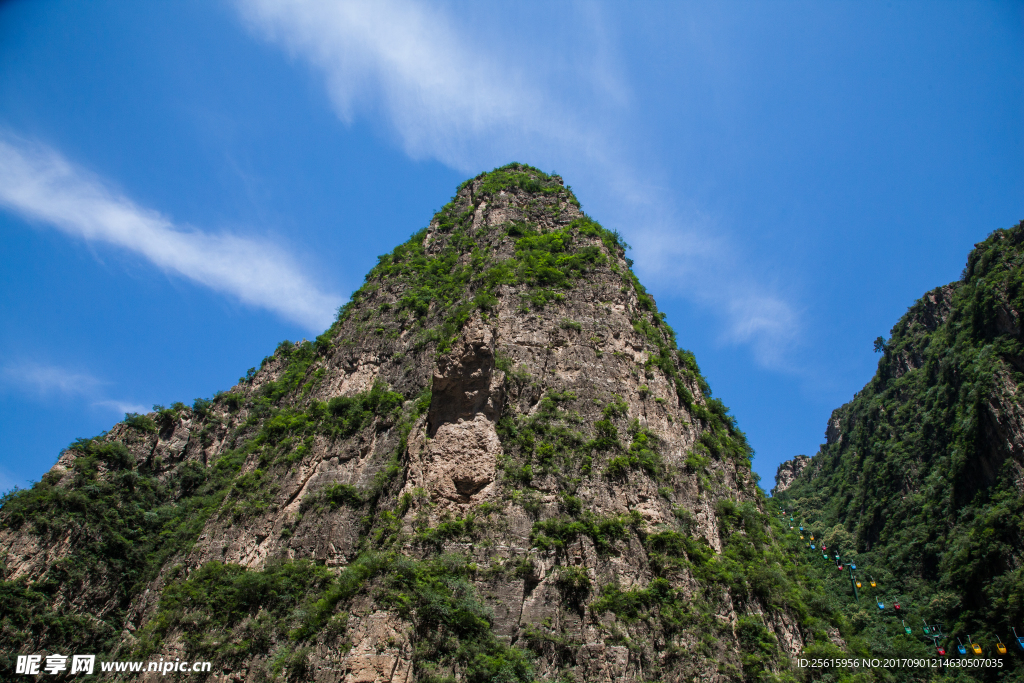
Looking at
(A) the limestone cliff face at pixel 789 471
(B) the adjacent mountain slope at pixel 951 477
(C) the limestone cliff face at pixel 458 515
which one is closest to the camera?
(C) the limestone cliff face at pixel 458 515

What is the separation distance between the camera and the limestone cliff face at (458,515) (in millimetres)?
15148

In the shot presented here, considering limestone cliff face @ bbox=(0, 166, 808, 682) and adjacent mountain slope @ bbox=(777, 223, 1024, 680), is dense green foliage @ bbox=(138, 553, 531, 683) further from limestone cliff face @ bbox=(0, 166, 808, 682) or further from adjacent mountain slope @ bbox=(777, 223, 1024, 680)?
adjacent mountain slope @ bbox=(777, 223, 1024, 680)

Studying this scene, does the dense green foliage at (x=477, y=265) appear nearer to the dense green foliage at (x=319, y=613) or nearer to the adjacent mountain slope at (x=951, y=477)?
the dense green foliage at (x=319, y=613)

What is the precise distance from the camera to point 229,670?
17.2 meters

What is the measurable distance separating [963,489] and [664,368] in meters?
37.5

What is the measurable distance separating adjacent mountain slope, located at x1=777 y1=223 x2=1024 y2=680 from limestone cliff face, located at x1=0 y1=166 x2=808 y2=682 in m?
24.9

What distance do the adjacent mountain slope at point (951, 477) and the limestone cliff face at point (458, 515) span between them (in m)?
24.9

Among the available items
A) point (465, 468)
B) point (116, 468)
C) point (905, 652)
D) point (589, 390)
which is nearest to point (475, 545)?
point (465, 468)

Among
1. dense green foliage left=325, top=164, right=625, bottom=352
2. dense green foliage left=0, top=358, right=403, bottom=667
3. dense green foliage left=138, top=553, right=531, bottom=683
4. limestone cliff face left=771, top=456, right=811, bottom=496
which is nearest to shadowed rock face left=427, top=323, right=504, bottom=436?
dense green foliage left=325, top=164, right=625, bottom=352

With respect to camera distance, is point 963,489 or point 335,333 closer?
point 335,333

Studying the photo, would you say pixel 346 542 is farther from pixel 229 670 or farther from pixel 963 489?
pixel 963 489

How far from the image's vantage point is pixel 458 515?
18094mm

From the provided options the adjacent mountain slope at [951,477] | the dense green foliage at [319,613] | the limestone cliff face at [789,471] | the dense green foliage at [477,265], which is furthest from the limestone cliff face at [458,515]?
the limestone cliff face at [789,471]

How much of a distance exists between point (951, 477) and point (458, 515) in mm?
48362
